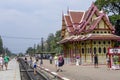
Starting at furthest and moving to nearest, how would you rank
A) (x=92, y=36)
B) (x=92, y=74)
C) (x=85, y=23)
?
(x=85, y=23) → (x=92, y=36) → (x=92, y=74)

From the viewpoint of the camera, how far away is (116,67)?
3472cm

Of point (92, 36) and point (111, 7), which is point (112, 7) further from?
point (92, 36)

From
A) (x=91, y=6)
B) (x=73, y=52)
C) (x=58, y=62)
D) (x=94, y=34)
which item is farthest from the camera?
(x=73, y=52)

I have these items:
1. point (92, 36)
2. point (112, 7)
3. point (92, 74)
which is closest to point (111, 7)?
point (112, 7)

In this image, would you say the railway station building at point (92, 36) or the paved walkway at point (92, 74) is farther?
the railway station building at point (92, 36)

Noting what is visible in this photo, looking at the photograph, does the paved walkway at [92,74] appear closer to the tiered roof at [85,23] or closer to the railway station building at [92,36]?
the railway station building at [92,36]

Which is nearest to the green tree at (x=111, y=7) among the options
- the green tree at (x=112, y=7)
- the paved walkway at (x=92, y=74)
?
the green tree at (x=112, y=7)

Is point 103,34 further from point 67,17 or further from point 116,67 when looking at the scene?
point 116,67

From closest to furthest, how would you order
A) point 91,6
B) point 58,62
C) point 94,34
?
point 58,62
point 94,34
point 91,6

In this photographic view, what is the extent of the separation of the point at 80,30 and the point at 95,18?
10.2 feet

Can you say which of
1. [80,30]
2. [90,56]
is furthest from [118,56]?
[80,30]

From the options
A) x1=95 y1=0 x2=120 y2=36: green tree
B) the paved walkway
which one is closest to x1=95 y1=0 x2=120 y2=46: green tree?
x1=95 y1=0 x2=120 y2=36: green tree

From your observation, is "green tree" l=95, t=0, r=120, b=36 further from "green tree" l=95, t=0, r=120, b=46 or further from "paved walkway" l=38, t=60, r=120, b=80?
"paved walkway" l=38, t=60, r=120, b=80

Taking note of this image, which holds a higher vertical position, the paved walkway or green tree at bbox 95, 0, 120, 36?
green tree at bbox 95, 0, 120, 36
